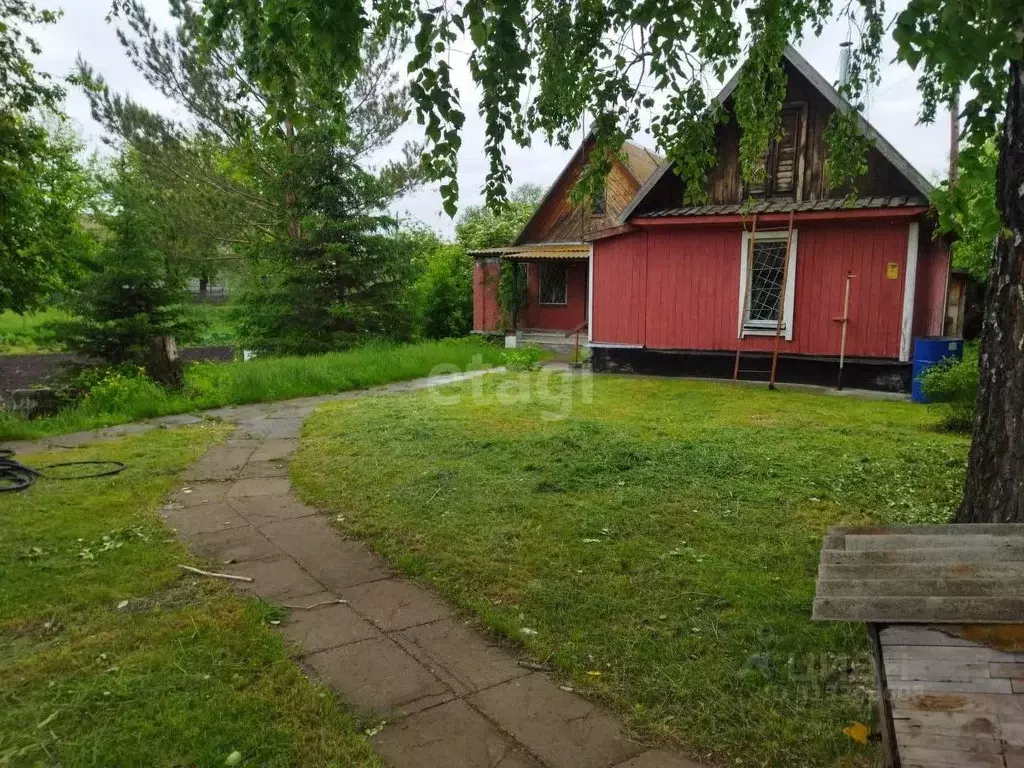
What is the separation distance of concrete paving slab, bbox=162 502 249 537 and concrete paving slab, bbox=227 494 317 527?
7 centimetres

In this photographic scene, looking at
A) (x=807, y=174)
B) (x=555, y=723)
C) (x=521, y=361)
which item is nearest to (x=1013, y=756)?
(x=555, y=723)

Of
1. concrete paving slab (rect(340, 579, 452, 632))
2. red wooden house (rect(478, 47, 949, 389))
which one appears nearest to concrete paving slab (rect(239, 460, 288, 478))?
concrete paving slab (rect(340, 579, 452, 632))

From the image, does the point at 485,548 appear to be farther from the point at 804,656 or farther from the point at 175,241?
the point at 175,241

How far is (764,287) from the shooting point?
37.0 ft

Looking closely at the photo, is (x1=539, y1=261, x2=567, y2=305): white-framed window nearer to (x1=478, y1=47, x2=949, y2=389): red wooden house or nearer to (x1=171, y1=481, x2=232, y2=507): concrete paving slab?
(x1=478, y1=47, x2=949, y2=389): red wooden house

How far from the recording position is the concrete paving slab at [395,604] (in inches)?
125

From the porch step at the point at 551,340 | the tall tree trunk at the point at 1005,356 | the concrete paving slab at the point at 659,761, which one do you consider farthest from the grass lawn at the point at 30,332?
the tall tree trunk at the point at 1005,356

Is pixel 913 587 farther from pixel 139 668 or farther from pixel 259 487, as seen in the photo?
pixel 259 487

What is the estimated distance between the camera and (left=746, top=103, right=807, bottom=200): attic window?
424 inches

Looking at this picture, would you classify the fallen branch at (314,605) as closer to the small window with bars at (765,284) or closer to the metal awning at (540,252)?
the small window with bars at (765,284)

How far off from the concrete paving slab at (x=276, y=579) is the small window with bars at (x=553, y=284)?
15.7 metres

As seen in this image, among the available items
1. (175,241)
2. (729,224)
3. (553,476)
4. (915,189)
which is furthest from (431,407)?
(175,241)

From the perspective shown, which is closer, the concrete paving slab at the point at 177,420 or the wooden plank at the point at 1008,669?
the wooden plank at the point at 1008,669

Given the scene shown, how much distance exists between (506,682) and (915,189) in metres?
9.70
